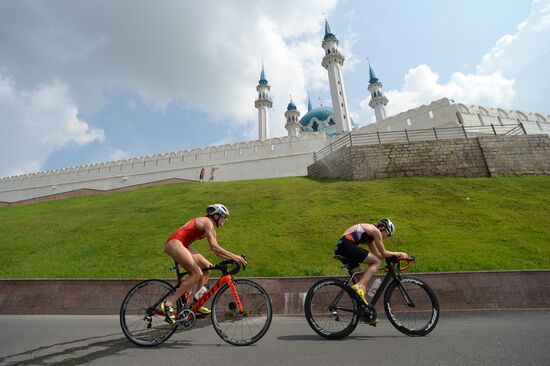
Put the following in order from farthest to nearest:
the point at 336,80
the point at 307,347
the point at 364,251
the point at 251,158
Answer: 1. the point at 336,80
2. the point at 251,158
3. the point at 364,251
4. the point at 307,347

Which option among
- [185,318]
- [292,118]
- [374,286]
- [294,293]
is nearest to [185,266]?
[185,318]

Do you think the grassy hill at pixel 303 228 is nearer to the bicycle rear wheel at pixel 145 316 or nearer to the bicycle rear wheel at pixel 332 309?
the bicycle rear wheel at pixel 332 309

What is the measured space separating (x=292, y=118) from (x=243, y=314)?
77.7 m

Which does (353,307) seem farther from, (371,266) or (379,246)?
(379,246)

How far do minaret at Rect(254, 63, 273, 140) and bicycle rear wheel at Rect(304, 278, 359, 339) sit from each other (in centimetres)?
5778

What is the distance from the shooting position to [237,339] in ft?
14.8

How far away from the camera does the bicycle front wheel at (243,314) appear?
14.4 feet

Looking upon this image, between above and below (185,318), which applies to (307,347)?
below

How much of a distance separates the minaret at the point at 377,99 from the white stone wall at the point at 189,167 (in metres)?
28.7

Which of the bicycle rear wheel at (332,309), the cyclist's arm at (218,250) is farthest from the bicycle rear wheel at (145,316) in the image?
the bicycle rear wheel at (332,309)

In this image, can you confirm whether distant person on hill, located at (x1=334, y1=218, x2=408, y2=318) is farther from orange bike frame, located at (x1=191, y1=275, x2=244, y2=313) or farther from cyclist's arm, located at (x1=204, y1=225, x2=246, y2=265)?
orange bike frame, located at (x1=191, y1=275, x2=244, y2=313)

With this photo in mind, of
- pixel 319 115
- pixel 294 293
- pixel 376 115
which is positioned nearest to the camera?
pixel 294 293

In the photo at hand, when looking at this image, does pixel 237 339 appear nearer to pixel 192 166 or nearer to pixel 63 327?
pixel 63 327

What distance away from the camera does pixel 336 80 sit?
54.8 meters
